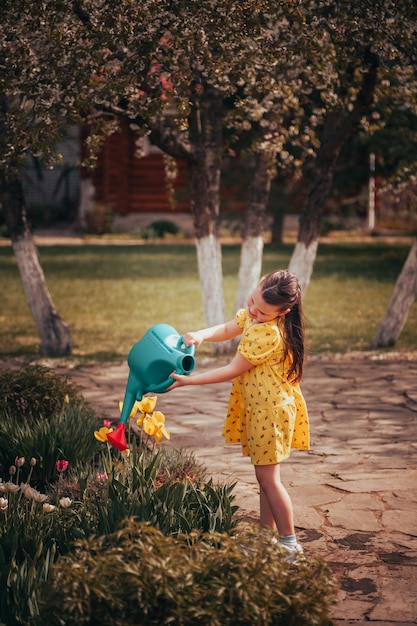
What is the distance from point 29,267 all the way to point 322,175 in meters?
3.15

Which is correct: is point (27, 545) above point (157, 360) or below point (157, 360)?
below

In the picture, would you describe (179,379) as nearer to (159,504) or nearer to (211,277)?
(159,504)

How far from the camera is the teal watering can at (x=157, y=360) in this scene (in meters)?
4.05

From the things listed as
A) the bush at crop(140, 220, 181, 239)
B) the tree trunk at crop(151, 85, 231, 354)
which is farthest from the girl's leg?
the bush at crop(140, 220, 181, 239)

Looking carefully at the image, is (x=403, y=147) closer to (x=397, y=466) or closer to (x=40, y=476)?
(x=397, y=466)

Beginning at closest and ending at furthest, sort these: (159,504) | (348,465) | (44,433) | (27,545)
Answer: (27,545), (159,504), (44,433), (348,465)

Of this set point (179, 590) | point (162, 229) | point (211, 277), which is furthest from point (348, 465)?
point (162, 229)

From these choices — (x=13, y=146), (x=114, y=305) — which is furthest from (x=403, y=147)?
(x=13, y=146)

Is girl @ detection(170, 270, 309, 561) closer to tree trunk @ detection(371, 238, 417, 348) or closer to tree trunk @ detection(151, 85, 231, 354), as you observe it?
tree trunk @ detection(151, 85, 231, 354)

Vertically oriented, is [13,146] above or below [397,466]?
above

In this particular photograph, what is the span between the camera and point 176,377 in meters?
4.08

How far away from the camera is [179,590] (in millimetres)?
3008

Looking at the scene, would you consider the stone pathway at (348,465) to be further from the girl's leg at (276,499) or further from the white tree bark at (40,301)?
the white tree bark at (40,301)

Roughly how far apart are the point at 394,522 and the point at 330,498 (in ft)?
1.65
